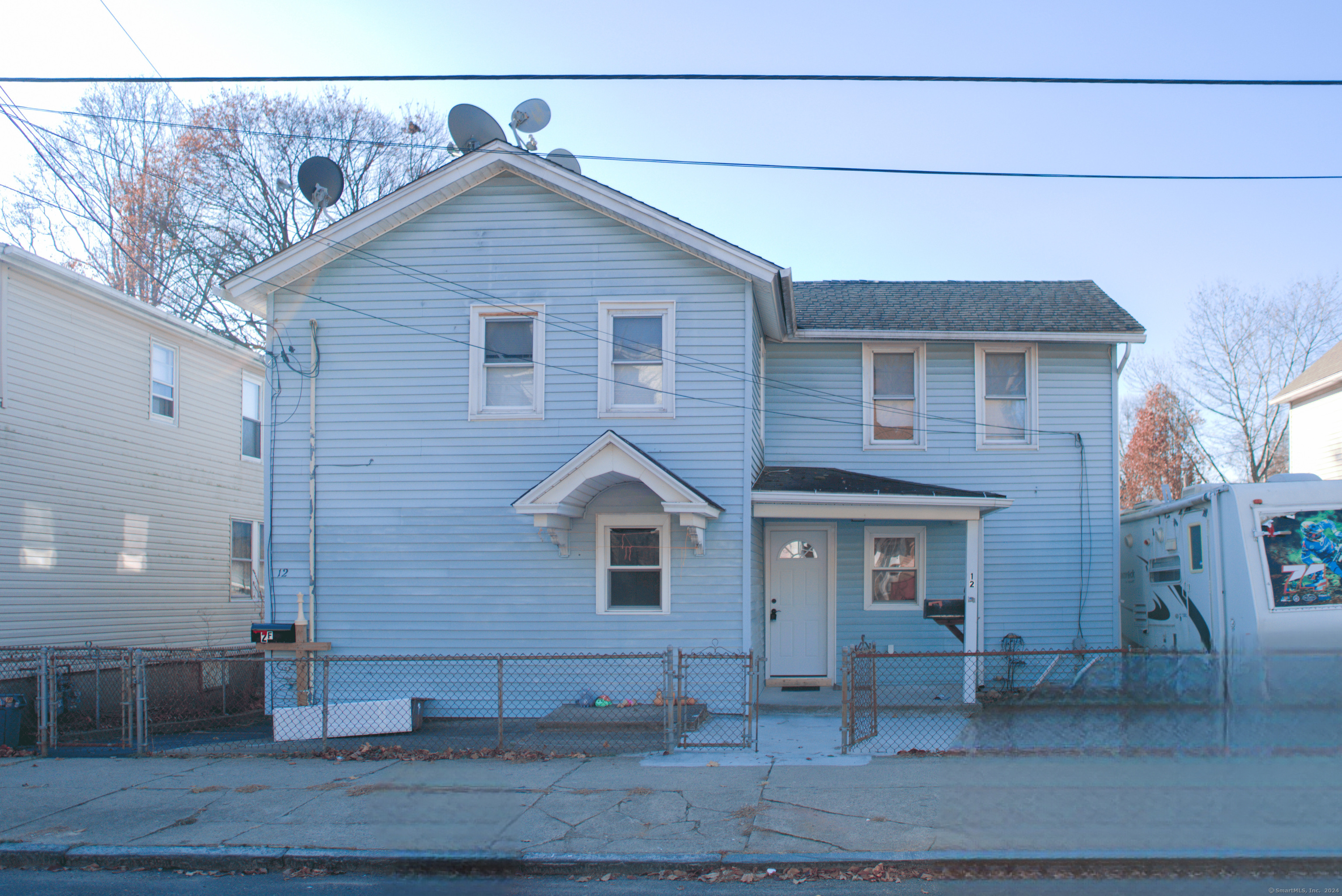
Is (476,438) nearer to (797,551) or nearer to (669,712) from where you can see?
(669,712)

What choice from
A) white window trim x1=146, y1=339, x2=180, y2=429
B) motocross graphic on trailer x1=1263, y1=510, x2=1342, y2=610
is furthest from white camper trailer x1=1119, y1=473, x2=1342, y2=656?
white window trim x1=146, y1=339, x2=180, y2=429

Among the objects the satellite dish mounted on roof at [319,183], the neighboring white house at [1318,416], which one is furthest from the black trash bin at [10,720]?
the neighboring white house at [1318,416]

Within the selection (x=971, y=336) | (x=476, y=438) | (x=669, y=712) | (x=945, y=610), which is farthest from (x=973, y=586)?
(x=476, y=438)

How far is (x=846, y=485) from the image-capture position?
43.4 ft

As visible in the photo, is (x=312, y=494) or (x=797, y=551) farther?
(x=797, y=551)

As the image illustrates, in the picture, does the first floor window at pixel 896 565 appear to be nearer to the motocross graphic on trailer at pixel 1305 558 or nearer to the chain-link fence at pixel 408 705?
the chain-link fence at pixel 408 705

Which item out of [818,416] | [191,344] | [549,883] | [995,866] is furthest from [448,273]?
[995,866]

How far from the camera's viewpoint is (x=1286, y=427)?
31.9m

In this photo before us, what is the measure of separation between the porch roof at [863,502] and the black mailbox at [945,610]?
1141 millimetres

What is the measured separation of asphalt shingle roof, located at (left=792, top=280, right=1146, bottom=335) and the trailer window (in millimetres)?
3459

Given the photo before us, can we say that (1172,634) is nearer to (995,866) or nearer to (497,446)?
(995,866)

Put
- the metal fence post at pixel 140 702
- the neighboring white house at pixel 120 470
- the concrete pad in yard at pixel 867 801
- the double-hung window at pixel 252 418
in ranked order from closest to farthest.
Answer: the concrete pad in yard at pixel 867 801
the metal fence post at pixel 140 702
the neighboring white house at pixel 120 470
the double-hung window at pixel 252 418

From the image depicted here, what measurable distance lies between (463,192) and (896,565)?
26.2 feet

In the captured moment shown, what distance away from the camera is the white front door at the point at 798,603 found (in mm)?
14516
